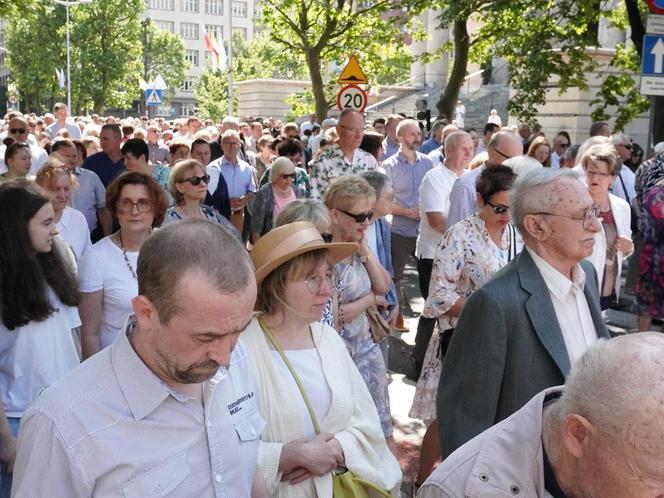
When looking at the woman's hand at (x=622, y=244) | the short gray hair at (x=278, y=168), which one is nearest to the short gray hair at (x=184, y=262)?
the woman's hand at (x=622, y=244)

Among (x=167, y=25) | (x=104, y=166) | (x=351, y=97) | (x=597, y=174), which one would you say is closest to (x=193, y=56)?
(x=167, y=25)

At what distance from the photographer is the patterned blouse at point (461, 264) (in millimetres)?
4934

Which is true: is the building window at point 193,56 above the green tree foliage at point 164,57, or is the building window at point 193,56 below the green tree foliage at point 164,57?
above

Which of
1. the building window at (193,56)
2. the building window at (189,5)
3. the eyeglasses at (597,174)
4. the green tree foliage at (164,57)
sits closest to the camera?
the eyeglasses at (597,174)

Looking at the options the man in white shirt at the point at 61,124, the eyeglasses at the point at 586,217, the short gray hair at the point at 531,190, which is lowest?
the eyeglasses at the point at 586,217

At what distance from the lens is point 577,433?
1.92m

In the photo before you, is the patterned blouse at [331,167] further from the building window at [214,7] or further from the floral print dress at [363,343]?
the building window at [214,7]

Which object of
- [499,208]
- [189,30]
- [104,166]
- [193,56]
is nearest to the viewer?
[499,208]

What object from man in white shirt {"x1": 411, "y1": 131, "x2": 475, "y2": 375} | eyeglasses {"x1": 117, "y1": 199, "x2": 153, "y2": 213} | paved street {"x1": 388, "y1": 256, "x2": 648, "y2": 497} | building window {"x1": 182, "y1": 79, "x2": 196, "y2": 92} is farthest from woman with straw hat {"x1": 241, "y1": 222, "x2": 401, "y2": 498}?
building window {"x1": 182, "y1": 79, "x2": 196, "y2": 92}

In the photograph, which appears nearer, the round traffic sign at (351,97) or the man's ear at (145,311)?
the man's ear at (145,311)

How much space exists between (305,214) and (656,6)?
7.79 m

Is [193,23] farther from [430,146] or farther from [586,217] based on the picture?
[586,217]

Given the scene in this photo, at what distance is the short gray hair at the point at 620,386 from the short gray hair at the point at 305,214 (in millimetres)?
2337

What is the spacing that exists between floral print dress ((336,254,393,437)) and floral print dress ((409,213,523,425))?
0.35m
